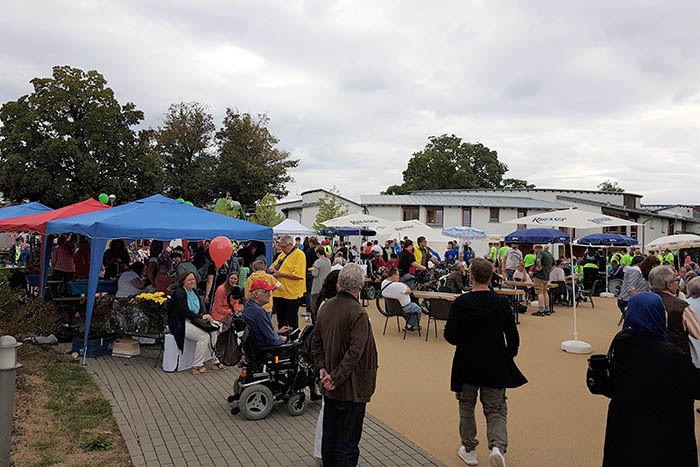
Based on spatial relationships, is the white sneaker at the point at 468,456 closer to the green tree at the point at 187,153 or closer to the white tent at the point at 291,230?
the white tent at the point at 291,230

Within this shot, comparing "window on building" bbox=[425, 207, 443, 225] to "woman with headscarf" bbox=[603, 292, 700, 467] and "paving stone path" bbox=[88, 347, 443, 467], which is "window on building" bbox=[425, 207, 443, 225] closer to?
"paving stone path" bbox=[88, 347, 443, 467]

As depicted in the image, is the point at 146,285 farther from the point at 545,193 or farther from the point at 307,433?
the point at 545,193

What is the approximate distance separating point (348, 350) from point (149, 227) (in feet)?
20.2

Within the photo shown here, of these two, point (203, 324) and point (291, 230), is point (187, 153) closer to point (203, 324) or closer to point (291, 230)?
point (291, 230)

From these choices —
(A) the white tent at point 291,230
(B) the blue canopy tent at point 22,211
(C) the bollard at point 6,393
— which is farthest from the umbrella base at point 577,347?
(B) the blue canopy tent at point 22,211

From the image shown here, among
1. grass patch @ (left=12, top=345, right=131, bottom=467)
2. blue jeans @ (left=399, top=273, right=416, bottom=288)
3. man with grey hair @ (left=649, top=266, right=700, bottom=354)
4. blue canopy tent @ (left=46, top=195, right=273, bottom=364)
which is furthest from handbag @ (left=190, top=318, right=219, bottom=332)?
blue jeans @ (left=399, top=273, right=416, bottom=288)

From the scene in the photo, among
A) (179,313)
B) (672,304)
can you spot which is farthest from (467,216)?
(672,304)

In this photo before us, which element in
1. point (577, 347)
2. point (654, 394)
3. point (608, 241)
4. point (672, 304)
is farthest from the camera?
point (608, 241)

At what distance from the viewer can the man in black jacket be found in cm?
407

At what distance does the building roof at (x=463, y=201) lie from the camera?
41.1m

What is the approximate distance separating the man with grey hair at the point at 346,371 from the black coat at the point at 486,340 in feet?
3.05

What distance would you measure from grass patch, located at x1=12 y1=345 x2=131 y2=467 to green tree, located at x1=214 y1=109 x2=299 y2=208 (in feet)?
128

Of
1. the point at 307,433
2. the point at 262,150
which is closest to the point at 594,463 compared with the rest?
the point at 307,433

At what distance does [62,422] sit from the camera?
5168mm
